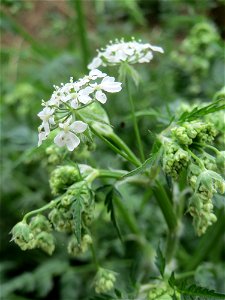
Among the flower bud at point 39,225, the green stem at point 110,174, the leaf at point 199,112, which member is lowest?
→ the flower bud at point 39,225

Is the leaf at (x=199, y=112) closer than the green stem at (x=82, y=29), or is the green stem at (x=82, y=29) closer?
the leaf at (x=199, y=112)

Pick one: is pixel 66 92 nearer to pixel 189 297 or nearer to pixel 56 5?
pixel 189 297

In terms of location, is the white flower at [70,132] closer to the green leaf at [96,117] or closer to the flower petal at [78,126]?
the flower petal at [78,126]

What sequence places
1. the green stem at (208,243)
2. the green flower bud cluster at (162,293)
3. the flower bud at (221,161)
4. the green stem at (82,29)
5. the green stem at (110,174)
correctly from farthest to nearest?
the green stem at (82,29)
the green stem at (208,243)
the green stem at (110,174)
the green flower bud cluster at (162,293)
the flower bud at (221,161)

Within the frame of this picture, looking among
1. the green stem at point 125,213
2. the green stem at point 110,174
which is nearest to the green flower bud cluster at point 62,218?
the green stem at point 110,174

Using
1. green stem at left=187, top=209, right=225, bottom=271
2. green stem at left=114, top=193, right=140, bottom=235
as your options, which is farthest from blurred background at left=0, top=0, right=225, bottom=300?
green stem at left=114, top=193, right=140, bottom=235

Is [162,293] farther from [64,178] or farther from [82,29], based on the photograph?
[82,29]

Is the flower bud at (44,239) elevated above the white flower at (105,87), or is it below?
below

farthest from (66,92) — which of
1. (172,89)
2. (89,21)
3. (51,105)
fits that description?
(89,21)
